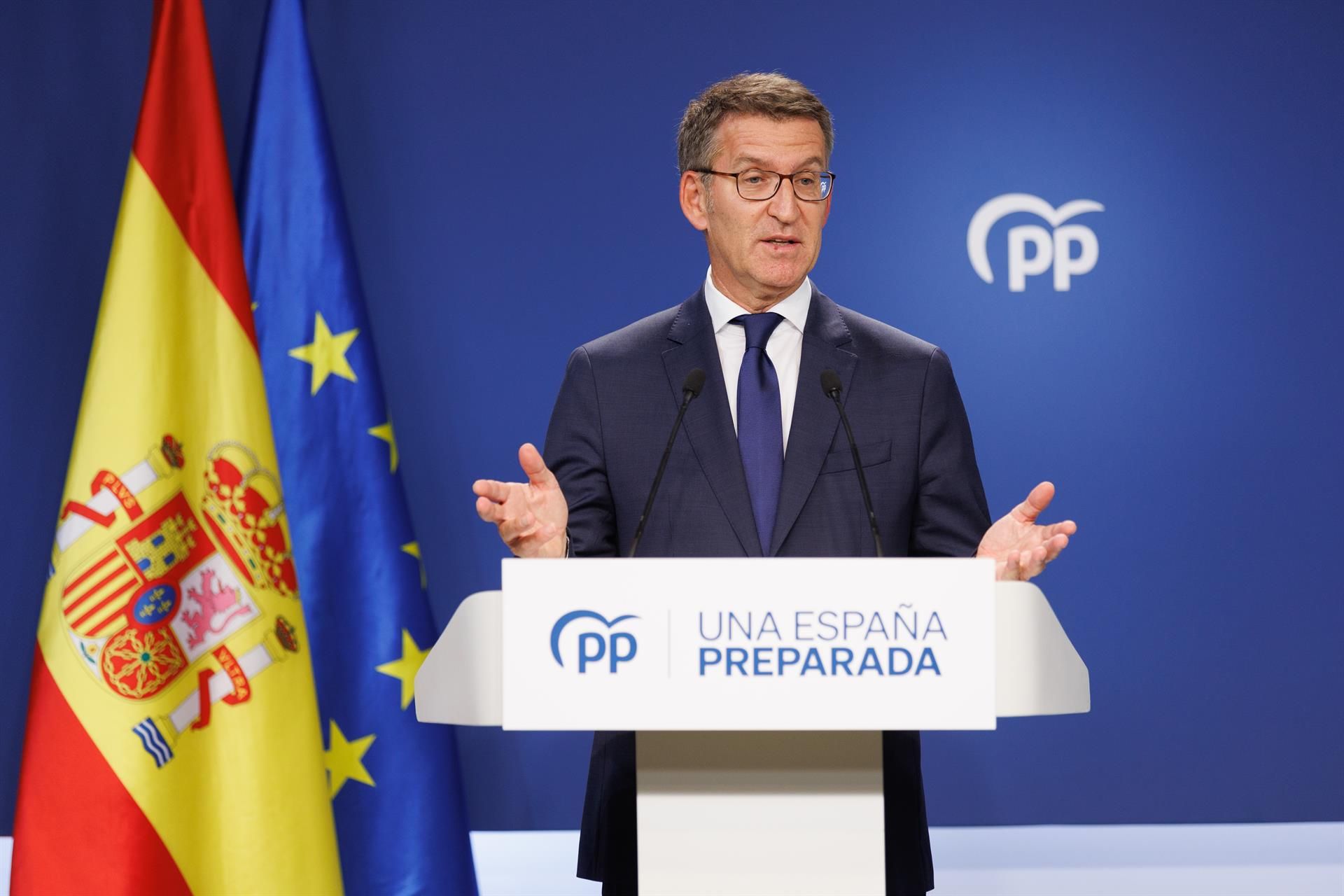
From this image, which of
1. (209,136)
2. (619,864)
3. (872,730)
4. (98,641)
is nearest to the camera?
(872,730)

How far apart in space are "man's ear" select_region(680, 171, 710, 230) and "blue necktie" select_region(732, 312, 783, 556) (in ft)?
0.85

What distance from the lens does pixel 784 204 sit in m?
1.96

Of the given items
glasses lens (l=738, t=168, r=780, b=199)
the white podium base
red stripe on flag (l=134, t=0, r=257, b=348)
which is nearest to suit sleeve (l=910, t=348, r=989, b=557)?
glasses lens (l=738, t=168, r=780, b=199)

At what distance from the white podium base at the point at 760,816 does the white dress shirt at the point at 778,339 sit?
0.69 meters

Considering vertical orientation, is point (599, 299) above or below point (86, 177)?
below

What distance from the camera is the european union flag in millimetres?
2945

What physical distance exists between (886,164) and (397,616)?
168 cm

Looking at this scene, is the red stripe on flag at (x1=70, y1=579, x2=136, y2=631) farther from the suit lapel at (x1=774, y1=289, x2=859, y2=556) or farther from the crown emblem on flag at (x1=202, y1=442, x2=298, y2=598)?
the suit lapel at (x1=774, y1=289, x2=859, y2=556)

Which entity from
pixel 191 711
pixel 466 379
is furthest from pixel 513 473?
pixel 191 711

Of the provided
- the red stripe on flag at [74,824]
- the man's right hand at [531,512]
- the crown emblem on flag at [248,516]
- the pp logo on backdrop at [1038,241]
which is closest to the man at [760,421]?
the man's right hand at [531,512]

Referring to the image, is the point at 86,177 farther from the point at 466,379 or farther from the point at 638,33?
the point at 638,33

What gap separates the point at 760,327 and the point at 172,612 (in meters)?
1.49

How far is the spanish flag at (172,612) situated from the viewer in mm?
2654

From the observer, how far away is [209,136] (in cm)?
291
